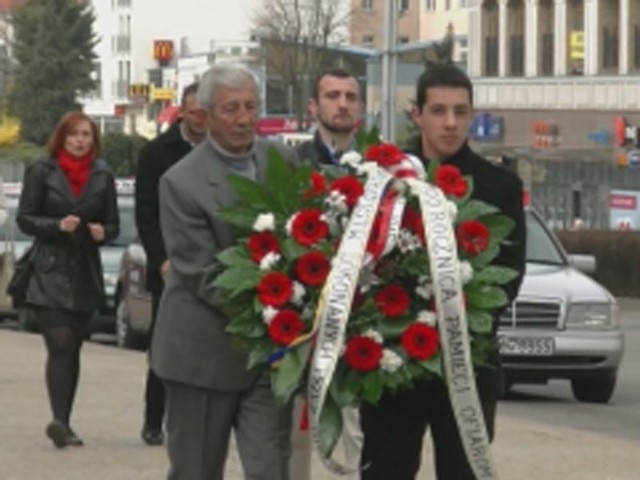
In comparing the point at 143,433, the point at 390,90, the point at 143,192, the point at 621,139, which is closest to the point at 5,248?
the point at 143,433

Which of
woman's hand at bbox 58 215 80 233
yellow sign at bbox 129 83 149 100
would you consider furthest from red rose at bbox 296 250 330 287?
yellow sign at bbox 129 83 149 100

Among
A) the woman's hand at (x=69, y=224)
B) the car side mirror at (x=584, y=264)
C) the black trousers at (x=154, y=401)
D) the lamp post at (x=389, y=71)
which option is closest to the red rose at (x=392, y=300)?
the black trousers at (x=154, y=401)

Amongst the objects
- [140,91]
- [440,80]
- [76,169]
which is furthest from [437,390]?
[140,91]

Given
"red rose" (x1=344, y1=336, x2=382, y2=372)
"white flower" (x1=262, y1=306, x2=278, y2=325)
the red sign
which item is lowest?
the red sign

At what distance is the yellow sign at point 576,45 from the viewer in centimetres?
7194

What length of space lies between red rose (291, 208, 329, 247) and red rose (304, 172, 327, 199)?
0.09m

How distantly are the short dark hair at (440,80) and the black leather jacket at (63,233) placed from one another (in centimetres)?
510

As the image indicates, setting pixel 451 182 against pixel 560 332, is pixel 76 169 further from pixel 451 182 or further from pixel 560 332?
pixel 560 332

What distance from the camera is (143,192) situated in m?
10.9

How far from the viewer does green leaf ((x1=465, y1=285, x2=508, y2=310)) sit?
6.85 meters

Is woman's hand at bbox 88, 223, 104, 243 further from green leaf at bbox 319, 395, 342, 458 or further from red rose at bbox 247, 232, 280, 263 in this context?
green leaf at bbox 319, 395, 342, 458

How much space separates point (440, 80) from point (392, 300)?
31.4 inches

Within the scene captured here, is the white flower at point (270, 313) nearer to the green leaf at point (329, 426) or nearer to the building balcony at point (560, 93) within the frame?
the green leaf at point (329, 426)

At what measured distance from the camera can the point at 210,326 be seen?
23.5 feet
